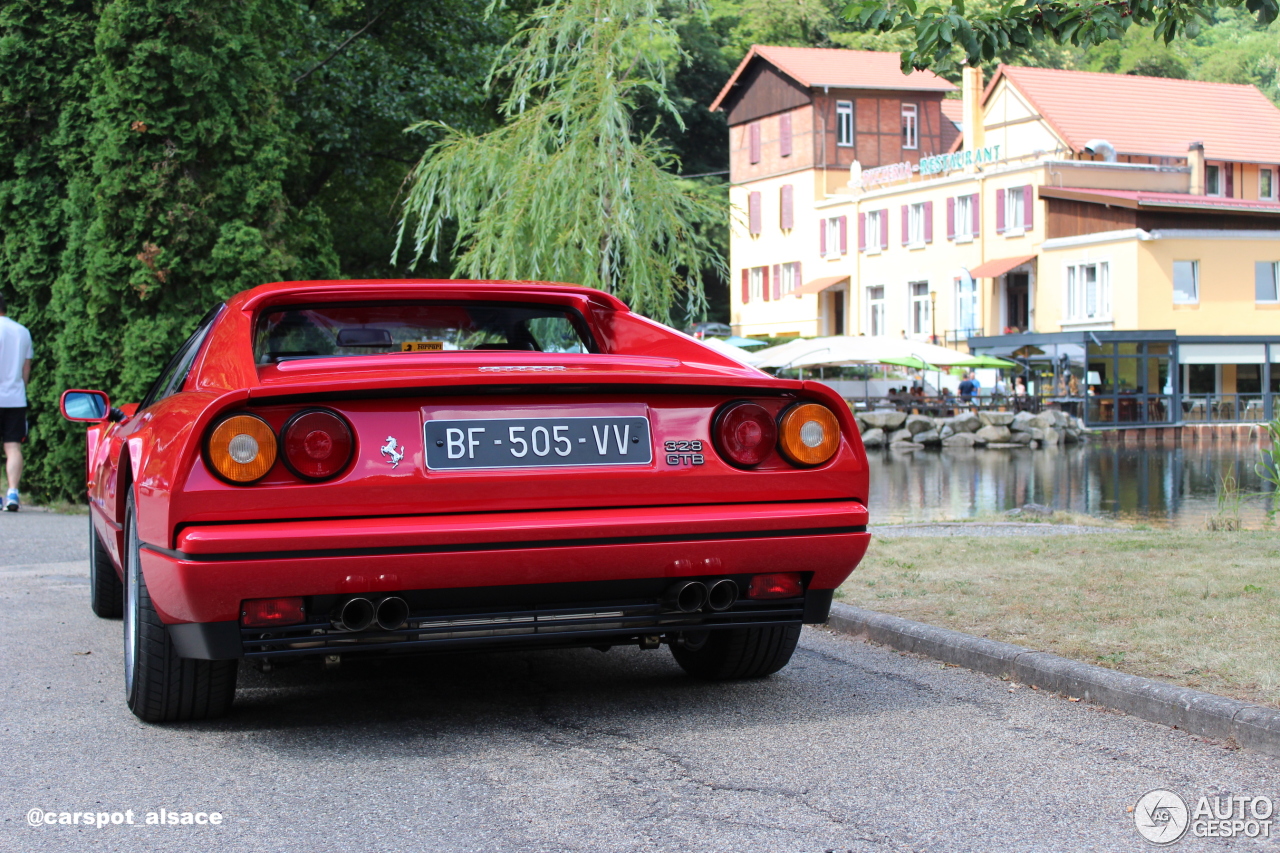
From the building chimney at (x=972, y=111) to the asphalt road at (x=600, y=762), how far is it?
51264 millimetres

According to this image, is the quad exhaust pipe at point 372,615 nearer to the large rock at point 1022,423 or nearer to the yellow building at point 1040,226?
the large rock at point 1022,423

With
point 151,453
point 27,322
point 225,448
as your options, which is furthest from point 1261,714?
point 27,322

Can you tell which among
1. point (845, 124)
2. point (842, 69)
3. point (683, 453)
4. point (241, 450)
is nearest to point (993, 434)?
point (845, 124)

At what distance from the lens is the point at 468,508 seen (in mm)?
3932

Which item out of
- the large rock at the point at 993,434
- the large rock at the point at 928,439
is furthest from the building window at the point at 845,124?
the large rock at the point at 928,439

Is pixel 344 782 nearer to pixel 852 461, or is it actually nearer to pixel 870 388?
pixel 852 461

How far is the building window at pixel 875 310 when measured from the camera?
56781 millimetres

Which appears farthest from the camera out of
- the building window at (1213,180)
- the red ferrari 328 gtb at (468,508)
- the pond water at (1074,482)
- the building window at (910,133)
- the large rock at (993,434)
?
the building window at (910,133)

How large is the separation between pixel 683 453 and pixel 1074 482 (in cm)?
1877

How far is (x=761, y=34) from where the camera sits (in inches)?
2827

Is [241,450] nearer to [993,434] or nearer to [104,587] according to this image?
[104,587]

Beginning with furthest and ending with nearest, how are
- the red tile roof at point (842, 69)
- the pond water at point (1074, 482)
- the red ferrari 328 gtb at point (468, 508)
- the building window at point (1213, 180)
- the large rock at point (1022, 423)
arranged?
the red tile roof at point (842, 69) → the building window at point (1213, 180) → the large rock at point (1022, 423) → the pond water at point (1074, 482) → the red ferrari 328 gtb at point (468, 508)

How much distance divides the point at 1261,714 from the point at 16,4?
506 inches

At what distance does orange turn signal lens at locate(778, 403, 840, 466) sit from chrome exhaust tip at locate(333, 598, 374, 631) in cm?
132
